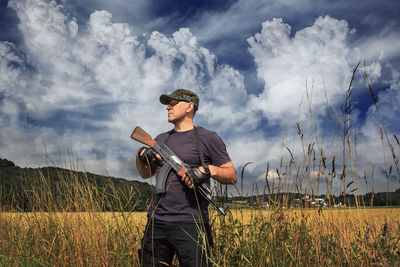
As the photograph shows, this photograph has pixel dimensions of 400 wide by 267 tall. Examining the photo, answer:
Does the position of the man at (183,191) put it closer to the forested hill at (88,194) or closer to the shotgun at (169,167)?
the shotgun at (169,167)

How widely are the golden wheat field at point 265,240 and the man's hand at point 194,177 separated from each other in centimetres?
50

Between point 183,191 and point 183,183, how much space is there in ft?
0.22

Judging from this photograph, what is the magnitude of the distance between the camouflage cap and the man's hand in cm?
74

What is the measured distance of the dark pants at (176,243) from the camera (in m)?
2.06

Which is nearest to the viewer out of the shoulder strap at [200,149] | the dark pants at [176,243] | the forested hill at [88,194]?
the dark pants at [176,243]

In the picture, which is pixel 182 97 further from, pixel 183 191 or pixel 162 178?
pixel 183 191

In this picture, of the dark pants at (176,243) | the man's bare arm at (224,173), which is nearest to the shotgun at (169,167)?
the man's bare arm at (224,173)

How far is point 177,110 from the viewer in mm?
2580

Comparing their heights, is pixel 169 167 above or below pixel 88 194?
above

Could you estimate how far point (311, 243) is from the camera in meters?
2.60

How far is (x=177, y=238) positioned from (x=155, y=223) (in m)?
0.23

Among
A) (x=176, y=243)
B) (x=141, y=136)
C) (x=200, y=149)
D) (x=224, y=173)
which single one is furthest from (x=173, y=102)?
(x=176, y=243)

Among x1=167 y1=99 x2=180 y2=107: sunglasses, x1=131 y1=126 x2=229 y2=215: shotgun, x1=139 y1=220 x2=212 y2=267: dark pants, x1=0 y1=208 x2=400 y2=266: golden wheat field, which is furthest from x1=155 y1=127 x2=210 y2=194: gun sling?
x1=0 y1=208 x2=400 y2=266: golden wheat field

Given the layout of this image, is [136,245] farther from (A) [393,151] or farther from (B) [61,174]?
(A) [393,151]
